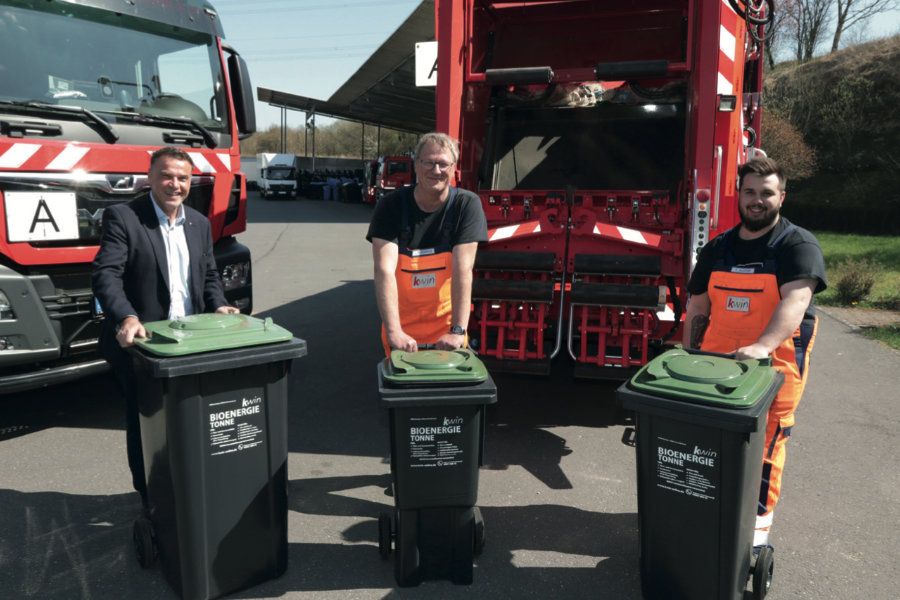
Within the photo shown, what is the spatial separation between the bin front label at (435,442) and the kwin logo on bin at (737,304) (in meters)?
1.14

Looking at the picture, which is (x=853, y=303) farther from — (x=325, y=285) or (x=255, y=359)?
(x=255, y=359)

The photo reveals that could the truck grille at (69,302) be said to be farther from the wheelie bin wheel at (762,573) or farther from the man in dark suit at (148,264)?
the wheelie bin wheel at (762,573)

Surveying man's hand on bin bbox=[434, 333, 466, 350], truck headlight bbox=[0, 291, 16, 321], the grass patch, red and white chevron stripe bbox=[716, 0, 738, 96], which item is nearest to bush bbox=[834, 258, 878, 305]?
the grass patch

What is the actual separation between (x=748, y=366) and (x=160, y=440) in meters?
→ 2.09

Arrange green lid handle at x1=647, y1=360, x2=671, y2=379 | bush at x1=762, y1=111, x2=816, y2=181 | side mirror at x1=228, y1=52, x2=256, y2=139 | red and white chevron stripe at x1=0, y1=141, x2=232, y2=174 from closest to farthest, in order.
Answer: green lid handle at x1=647, y1=360, x2=671, y2=379 < red and white chevron stripe at x1=0, y1=141, x2=232, y2=174 < side mirror at x1=228, y1=52, x2=256, y2=139 < bush at x1=762, y1=111, x2=816, y2=181

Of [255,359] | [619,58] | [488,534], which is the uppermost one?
[619,58]

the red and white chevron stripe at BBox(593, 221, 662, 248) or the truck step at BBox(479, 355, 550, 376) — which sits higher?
the red and white chevron stripe at BBox(593, 221, 662, 248)

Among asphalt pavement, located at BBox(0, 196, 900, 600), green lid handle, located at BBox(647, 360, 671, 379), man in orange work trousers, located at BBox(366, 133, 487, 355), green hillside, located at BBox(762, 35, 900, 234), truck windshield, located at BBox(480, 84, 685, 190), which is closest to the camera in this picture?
green lid handle, located at BBox(647, 360, 671, 379)

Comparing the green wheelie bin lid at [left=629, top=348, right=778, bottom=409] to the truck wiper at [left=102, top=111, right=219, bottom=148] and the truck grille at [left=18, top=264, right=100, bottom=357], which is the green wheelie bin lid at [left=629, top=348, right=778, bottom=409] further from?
the truck wiper at [left=102, top=111, right=219, bottom=148]

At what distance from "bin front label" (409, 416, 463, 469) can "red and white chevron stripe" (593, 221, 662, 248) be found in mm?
1916

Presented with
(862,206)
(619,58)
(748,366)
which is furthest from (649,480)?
(862,206)

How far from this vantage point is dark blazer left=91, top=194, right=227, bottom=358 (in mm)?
2848

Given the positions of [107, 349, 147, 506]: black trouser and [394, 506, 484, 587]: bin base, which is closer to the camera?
[394, 506, 484, 587]: bin base

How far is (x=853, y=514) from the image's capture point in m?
3.36
